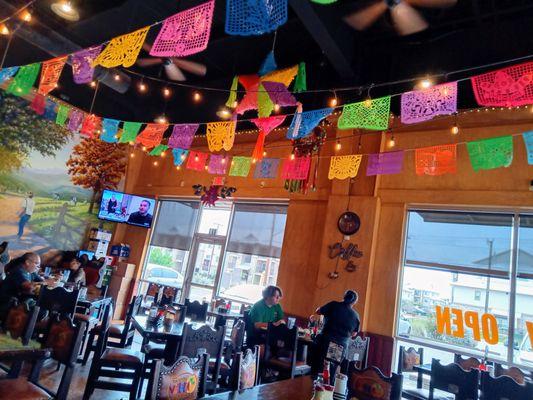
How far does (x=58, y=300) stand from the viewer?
4426mm

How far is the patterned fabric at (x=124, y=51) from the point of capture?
11.9ft

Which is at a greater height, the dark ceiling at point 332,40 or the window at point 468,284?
the dark ceiling at point 332,40

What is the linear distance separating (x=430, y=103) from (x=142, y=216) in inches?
295

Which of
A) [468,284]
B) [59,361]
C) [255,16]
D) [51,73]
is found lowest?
[59,361]

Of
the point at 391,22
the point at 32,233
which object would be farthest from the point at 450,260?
the point at 32,233

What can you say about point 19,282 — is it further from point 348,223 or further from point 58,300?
point 348,223

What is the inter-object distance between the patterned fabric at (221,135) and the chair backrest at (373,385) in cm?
361

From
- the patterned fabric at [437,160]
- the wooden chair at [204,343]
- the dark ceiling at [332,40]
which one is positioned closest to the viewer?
the wooden chair at [204,343]

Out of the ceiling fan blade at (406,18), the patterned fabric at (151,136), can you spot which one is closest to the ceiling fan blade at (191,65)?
the patterned fabric at (151,136)

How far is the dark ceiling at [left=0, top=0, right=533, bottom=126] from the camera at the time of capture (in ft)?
16.3

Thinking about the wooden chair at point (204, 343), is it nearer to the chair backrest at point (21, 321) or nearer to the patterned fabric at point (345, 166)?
the chair backrest at point (21, 321)

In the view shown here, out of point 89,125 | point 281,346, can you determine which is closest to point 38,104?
point 89,125

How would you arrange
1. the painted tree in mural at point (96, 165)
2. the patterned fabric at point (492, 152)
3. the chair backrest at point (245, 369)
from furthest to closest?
the painted tree in mural at point (96, 165) → the patterned fabric at point (492, 152) → the chair backrest at point (245, 369)

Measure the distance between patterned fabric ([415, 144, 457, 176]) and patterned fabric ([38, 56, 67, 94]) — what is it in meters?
5.31
